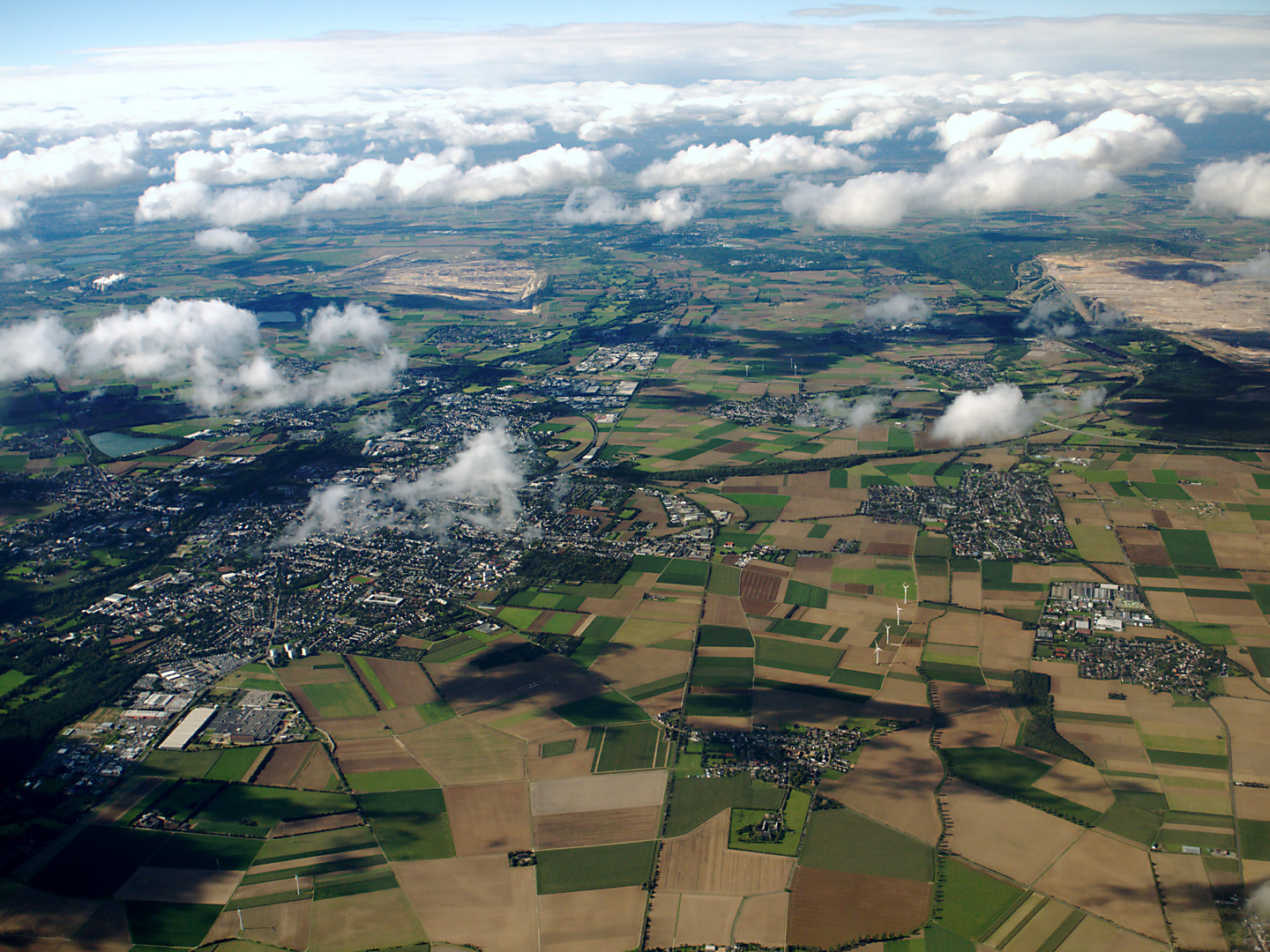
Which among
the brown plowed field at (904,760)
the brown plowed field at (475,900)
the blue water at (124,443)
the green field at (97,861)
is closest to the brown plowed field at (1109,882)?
the brown plowed field at (904,760)

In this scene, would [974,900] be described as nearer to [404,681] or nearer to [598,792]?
[598,792]

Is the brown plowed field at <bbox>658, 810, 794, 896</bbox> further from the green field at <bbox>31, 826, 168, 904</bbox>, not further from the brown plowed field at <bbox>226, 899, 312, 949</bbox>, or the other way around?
the green field at <bbox>31, 826, 168, 904</bbox>

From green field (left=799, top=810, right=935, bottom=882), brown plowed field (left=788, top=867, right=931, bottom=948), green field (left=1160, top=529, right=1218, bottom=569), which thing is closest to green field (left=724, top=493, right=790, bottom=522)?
green field (left=1160, top=529, right=1218, bottom=569)

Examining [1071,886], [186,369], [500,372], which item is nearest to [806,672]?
[1071,886]

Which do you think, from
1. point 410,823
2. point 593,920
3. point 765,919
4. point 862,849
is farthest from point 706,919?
point 410,823

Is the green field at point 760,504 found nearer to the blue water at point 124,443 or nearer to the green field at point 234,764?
the green field at point 234,764

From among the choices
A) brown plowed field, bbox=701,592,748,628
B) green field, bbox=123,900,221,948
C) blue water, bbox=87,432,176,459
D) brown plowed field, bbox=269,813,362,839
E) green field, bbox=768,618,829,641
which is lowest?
blue water, bbox=87,432,176,459
